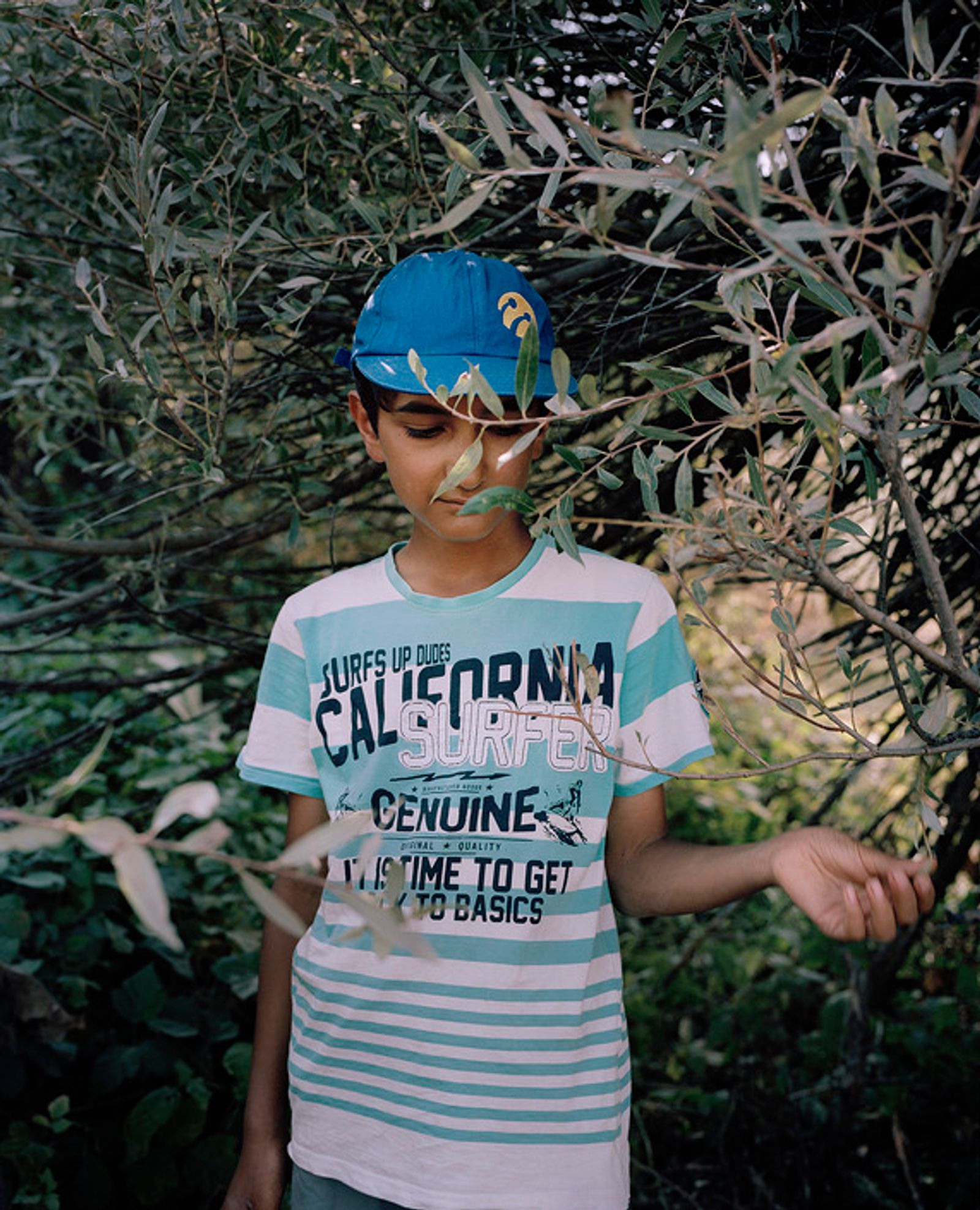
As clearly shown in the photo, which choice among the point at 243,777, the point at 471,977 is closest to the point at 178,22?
the point at 243,777

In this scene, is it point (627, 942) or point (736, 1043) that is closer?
point (736, 1043)

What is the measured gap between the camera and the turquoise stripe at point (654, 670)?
61.6 inches

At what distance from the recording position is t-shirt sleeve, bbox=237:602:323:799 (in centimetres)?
168

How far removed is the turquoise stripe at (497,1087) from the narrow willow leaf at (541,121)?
113cm

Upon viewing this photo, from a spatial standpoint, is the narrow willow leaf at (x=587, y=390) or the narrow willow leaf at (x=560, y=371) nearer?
the narrow willow leaf at (x=560, y=371)

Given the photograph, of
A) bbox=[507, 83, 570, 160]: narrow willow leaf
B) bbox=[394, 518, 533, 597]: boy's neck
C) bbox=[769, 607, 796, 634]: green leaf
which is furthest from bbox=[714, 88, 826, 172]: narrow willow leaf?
bbox=[394, 518, 533, 597]: boy's neck

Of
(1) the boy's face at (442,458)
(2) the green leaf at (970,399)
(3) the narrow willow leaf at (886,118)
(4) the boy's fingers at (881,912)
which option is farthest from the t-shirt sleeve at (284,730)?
(3) the narrow willow leaf at (886,118)

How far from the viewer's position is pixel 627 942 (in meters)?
3.78

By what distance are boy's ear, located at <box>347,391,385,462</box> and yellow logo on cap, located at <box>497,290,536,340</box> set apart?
283mm

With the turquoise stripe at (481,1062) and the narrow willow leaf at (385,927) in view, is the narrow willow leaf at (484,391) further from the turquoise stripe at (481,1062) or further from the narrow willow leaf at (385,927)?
the turquoise stripe at (481,1062)

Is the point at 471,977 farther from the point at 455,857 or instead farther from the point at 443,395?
the point at 443,395

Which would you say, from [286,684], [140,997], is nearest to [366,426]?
[286,684]

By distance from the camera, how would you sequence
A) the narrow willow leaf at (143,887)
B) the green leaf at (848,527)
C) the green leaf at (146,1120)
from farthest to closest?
the green leaf at (146,1120) → the green leaf at (848,527) → the narrow willow leaf at (143,887)

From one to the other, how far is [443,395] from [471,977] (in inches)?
31.0
